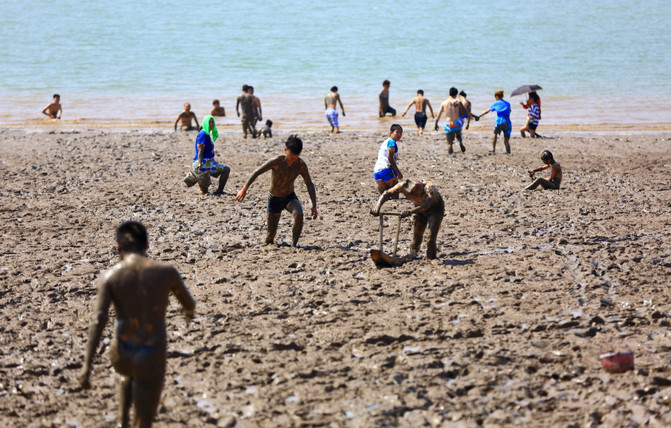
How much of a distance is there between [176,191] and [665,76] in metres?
39.2

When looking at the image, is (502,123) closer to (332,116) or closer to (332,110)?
(332,116)

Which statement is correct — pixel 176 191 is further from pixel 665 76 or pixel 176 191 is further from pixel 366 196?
pixel 665 76

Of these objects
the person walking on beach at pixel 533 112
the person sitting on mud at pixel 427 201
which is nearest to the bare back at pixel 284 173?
the person sitting on mud at pixel 427 201

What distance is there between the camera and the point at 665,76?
46.2m

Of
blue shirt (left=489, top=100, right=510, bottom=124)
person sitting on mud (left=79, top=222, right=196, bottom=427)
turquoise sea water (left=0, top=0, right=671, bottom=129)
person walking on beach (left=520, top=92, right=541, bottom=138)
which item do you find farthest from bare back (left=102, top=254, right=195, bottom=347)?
turquoise sea water (left=0, top=0, right=671, bottom=129)

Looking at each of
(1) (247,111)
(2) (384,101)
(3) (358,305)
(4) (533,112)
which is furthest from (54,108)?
(3) (358,305)

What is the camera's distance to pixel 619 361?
238 inches

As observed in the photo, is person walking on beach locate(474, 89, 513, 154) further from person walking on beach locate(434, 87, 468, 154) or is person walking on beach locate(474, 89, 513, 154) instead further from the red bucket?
the red bucket

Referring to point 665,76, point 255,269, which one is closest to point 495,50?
point 665,76

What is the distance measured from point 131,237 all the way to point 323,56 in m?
53.6

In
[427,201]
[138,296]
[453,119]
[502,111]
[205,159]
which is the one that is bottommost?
[138,296]

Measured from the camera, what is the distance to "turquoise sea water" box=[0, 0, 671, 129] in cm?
3428

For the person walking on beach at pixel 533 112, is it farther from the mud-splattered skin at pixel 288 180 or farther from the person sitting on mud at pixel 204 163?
the mud-splattered skin at pixel 288 180

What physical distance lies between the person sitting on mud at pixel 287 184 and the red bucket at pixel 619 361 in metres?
4.59
